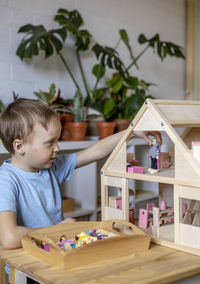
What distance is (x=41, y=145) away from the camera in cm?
135

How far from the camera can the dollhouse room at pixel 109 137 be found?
101 cm

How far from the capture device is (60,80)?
2766 mm

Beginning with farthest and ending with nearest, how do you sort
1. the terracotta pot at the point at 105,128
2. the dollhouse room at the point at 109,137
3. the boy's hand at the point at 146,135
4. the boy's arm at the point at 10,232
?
the terracotta pot at the point at 105,128 < the boy's hand at the point at 146,135 < the boy's arm at the point at 10,232 < the dollhouse room at the point at 109,137

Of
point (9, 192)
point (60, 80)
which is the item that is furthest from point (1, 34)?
point (9, 192)

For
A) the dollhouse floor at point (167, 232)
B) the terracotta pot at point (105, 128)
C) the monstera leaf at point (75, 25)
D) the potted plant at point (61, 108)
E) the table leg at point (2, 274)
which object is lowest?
the table leg at point (2, 274)

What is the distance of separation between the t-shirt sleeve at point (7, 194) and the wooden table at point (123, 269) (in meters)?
0.17

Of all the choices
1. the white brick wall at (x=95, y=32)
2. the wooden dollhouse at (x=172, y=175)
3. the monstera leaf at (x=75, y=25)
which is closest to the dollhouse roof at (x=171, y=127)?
the wooden dollhouse at (x=172, y=175)

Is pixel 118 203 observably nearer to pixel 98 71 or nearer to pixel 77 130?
pixel 77 130

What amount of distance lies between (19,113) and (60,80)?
144 cm

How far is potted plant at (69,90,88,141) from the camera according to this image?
2.47 m

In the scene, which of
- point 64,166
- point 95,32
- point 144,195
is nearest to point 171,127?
point 64,166

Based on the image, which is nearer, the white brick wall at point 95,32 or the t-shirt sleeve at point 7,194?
the t-shirt sleeve at point 7,194

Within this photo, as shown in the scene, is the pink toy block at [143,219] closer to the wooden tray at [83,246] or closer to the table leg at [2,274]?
the wooden tray at [83,246]

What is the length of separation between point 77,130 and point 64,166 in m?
0.88
